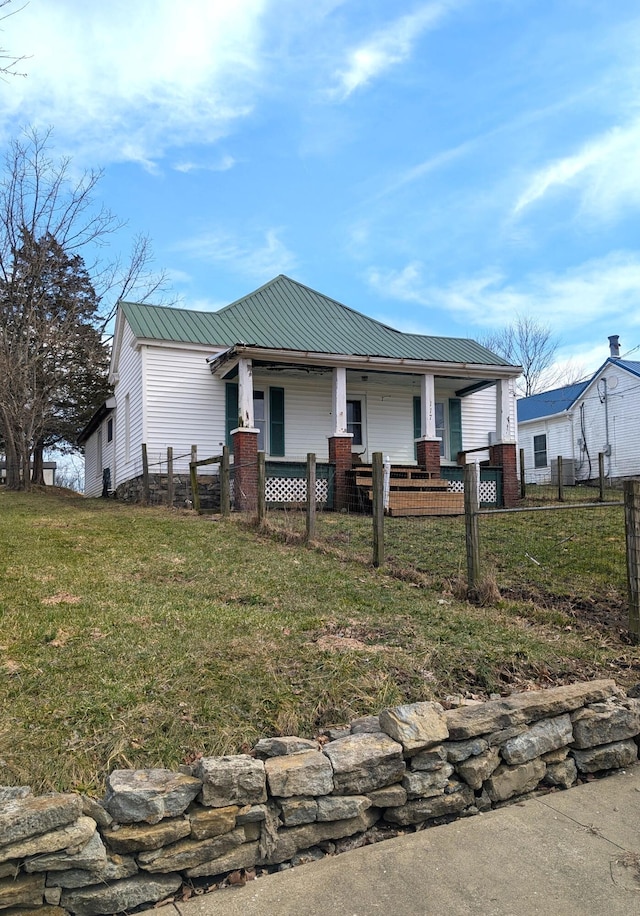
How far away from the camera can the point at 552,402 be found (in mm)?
27266

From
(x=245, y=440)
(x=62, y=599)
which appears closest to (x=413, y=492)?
(x=245, y=440)

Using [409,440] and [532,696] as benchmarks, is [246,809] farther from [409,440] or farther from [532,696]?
[409,440]

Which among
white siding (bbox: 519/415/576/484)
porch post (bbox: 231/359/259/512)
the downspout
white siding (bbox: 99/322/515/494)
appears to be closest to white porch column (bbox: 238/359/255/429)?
porch post (bbox: 231/359/259/512)

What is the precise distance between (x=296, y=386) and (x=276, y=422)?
3.44ft

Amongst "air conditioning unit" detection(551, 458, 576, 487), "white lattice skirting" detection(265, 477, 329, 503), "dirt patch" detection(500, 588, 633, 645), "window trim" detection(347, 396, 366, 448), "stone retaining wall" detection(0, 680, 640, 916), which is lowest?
"stone retaining wall" detection(0, 680, 640, 916)

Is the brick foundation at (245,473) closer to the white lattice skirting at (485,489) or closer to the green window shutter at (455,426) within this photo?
the white lattice skirting at (485,489)

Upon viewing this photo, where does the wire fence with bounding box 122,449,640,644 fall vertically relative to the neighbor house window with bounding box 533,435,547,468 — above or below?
below

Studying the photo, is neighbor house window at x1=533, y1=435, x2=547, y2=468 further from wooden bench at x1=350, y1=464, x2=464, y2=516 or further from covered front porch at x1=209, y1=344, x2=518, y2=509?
wooden bench at x1=350, y1=464, x2=464, y2=516

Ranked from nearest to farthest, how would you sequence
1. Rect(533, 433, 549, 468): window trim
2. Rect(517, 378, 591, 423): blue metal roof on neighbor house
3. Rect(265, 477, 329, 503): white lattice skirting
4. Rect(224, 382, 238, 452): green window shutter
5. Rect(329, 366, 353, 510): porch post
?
1. Rect(265, 477, 329, 503): white lattice skirting
2. Rect(329, 366, 353, 510): porch post
3. Rect(224, 382, 238, 452): green window shutter
4. Rect(517, 378, 591, 423): blue metal roof on neighbor house
5. Rect(533, 433, 549, 468): window trim

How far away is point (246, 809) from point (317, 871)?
0.41m

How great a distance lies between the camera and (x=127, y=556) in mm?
7516

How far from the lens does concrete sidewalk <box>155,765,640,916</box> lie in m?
2.59

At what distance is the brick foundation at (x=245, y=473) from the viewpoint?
12.5m

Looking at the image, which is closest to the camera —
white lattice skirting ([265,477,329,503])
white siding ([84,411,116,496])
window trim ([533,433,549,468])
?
white lattice skirting ([265,477,329,503])
